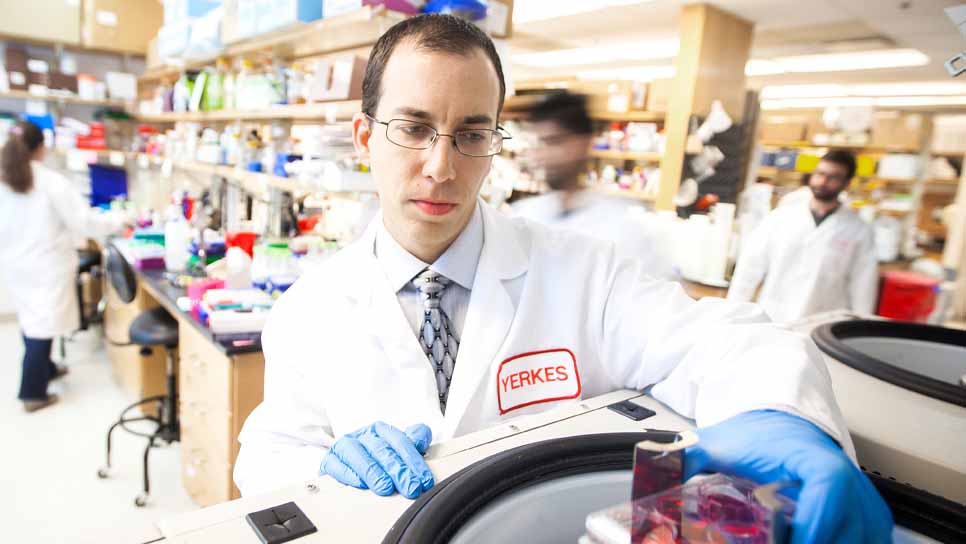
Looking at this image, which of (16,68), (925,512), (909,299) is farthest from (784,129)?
(16,68)

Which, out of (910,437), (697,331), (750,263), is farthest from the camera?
(750,263)

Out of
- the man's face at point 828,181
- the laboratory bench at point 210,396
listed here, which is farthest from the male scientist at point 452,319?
the man's face at point 828,181

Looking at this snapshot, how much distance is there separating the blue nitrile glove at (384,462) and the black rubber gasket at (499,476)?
36 mm

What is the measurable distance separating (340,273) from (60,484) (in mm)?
2472

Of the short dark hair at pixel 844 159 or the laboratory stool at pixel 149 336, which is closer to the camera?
the laboratory stool at pixel 149 336

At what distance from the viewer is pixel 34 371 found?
3.40 meters

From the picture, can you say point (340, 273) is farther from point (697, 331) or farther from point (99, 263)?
point (99, 263)

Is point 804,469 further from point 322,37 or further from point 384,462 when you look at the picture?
point 322,37

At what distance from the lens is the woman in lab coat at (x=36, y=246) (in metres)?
3.39

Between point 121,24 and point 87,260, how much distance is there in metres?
2.18

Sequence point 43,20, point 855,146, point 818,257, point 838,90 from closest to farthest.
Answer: point 818,257
point 43,20
point 855,146
point 838,90

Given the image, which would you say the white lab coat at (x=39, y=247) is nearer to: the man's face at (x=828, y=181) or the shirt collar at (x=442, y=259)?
the shirt collar at (x=442, y=259)

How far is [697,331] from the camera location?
985 millimetres

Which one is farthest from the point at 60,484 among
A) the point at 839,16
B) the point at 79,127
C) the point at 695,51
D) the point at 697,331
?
the point at 839,16
